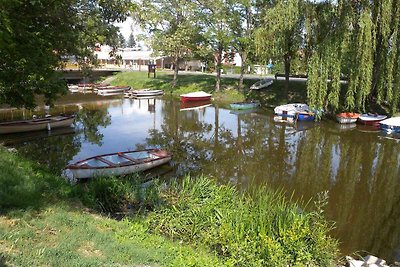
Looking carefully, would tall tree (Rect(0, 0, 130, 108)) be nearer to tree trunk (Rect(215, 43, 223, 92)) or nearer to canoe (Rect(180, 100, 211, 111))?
canoe (Rect(180, 100, 211, 111))

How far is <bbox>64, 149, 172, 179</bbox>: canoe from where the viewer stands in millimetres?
12073

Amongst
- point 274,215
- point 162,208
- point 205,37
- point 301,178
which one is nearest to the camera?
point 274,215

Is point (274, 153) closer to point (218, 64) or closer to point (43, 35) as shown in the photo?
point (43, 35)

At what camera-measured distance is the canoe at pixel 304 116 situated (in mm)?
25797

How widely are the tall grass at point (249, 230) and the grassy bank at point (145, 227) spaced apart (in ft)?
0.06

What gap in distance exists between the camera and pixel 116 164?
1262cm

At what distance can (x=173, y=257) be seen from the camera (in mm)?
5781

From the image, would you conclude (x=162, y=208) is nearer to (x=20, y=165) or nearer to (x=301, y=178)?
(x=20, y=165)

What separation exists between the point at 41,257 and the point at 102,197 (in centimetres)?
464

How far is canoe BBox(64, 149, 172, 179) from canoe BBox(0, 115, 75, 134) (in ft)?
29.0

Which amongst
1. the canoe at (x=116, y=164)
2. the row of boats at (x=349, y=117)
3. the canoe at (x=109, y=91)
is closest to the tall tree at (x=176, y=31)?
the canoe at (x=109, y=91)

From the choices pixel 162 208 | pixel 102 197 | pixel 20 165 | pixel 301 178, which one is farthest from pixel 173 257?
pixel 301 178

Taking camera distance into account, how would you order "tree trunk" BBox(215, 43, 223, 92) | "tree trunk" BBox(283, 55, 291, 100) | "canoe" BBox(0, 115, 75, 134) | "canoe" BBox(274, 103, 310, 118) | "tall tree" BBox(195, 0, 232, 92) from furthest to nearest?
"tree trunk" BBox(215, 43, 223, 92) < "tall tree" BBox(195, 0, 232, 92) < "tree trunk" BBox(283, 55, 291, 100) < "canoe" BBox(274, 103, 310, 118) < "canoe" BBox(0, 115, 75, 134)

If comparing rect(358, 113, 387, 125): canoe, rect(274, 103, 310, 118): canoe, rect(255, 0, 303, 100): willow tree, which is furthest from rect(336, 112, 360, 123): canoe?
rect(255, 0, 303, 100): willow tree
